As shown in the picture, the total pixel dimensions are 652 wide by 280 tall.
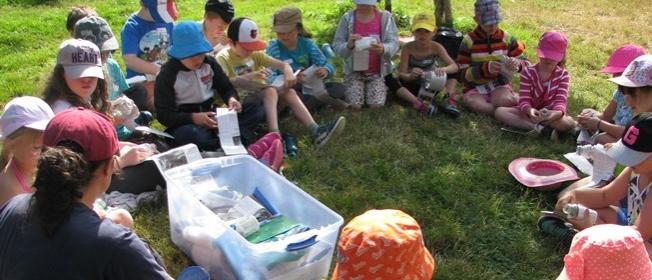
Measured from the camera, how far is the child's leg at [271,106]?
14.1 feet

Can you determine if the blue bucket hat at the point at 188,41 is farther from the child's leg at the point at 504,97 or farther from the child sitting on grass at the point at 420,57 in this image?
the child's leg at the point at 504,97

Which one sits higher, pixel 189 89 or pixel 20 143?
pixel 20 143

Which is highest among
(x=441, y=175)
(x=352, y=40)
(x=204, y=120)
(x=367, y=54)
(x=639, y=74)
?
(x=639, y=74)

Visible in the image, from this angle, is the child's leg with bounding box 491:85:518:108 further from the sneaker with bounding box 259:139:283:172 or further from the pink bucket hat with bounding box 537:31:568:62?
the sneaker with bounding box 259:139:283:172

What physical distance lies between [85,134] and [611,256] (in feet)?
5.46

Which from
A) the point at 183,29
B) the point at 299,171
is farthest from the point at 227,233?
the point at 183,29

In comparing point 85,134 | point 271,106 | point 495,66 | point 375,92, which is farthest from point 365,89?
point 85,134

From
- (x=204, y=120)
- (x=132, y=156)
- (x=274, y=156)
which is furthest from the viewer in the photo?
(x=204, y=120)

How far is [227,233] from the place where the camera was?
8.62 feet

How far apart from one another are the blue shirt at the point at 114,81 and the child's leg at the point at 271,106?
1.01 meters

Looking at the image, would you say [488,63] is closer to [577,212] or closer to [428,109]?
[428,109]

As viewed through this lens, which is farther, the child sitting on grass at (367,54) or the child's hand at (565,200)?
the child sitting on grass at (367,54)

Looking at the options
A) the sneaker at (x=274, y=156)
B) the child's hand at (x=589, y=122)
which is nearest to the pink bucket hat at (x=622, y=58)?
the child's hand at (x=589, y=122)

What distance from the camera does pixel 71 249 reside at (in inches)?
68.8
